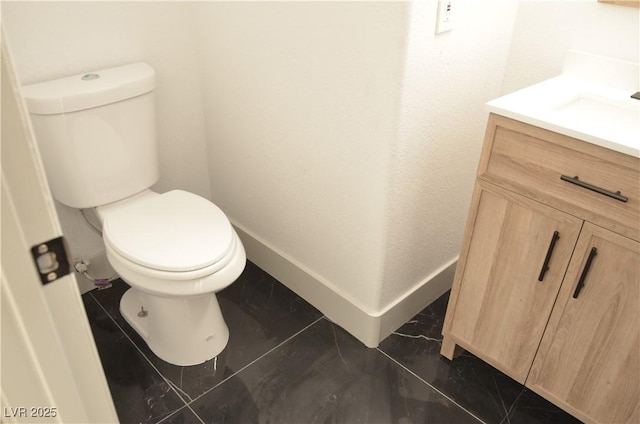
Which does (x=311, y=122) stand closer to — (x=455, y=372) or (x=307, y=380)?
(x=307, y=380)

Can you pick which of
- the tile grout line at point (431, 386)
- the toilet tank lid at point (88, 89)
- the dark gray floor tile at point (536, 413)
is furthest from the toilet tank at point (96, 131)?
the dark gray floor tile at point (536, 413)

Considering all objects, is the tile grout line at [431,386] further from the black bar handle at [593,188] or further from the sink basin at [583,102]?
the sink basin at [583,102]

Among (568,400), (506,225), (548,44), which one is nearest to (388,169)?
(506,225)

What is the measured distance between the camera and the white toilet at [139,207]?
1.50m

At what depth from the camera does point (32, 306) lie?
61 centimetres

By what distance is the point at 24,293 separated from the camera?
60 centimetres

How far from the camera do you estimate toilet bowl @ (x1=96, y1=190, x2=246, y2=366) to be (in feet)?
Result: 4.88

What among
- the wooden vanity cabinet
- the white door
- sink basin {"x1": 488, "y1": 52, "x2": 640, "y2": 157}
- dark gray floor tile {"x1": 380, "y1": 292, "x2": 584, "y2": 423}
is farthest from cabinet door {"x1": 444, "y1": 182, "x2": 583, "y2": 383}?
the white door

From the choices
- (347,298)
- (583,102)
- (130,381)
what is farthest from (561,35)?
(130,381)

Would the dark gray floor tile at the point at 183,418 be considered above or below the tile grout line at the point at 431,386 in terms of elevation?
below

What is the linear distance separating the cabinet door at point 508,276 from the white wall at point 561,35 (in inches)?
21.0

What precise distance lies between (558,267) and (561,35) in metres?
0.73

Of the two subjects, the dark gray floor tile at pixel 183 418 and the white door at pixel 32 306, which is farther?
the dark gray floor tile at pixel 183 418

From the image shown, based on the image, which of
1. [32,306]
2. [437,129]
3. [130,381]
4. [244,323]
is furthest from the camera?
[244,323]
